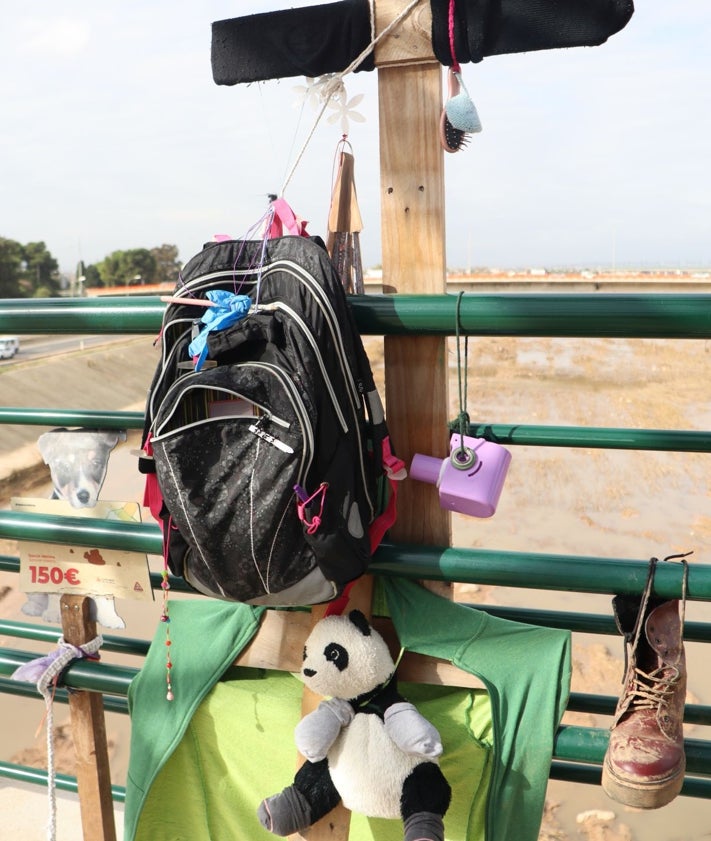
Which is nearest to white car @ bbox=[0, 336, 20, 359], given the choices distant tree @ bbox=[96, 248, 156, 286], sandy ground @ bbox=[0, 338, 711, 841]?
sandy ground @ bbox=[0, 338, 711, 841]

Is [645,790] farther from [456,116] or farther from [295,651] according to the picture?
[456,116]

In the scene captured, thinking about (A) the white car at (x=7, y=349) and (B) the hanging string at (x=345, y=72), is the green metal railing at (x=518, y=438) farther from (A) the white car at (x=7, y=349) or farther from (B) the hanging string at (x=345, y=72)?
(A) the white car at (x=7, y=349)

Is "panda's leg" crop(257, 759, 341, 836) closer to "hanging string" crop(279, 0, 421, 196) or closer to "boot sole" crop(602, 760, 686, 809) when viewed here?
"boot sole" crop(602, 760, 686, 809)

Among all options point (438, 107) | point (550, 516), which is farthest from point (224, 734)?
point (550, 516)

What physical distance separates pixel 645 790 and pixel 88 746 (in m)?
1.20

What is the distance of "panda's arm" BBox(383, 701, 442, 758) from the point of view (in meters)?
1.34

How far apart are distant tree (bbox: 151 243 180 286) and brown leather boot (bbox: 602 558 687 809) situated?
135 ft

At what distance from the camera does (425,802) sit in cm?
133

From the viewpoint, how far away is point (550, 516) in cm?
873

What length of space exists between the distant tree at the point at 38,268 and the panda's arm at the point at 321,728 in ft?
114

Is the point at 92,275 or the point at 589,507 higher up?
the point at 92,275

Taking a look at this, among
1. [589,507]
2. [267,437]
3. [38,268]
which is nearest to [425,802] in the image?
[267,437]

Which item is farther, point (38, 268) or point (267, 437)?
point (38, 268)

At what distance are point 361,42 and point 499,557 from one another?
3.05 ft
